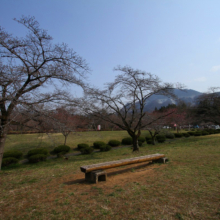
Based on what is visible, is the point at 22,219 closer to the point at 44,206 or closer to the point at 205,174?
the point at 44,206

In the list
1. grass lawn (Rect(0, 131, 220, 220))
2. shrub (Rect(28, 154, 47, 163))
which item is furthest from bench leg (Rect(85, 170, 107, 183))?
shrub (Rect(28, 154, 47, 163))

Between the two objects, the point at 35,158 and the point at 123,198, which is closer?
the point at 123,198

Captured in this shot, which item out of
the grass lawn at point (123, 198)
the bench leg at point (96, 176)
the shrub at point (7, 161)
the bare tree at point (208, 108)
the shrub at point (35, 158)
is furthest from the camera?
the bare tree at point (208, 108)

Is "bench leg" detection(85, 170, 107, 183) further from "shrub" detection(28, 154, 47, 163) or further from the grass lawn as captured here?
"shrub" detection(28, 154, 47, 163)

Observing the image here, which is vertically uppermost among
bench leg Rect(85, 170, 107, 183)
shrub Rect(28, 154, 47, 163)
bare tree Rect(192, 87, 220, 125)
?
bare tree Rect(192, 87, 220, 125)

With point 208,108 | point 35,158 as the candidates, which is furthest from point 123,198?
point 208,108

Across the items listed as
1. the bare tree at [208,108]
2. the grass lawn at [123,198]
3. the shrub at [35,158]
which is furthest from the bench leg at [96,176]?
the bare tree at [208,108]

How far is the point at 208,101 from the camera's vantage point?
2138 centimetres

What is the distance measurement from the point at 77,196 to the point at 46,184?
159cm

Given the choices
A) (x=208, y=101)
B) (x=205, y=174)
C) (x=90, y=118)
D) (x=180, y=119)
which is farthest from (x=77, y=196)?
(x=180, y=119)

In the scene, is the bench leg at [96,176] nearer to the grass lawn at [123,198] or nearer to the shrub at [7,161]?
the grass lawn at [123,198]

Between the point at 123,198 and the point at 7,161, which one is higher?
the point at 123,198

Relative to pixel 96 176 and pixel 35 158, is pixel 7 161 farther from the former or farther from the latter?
pixel 96 176

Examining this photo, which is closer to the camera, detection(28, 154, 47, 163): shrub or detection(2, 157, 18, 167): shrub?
detection(2, 157, 18, 167): shrub
